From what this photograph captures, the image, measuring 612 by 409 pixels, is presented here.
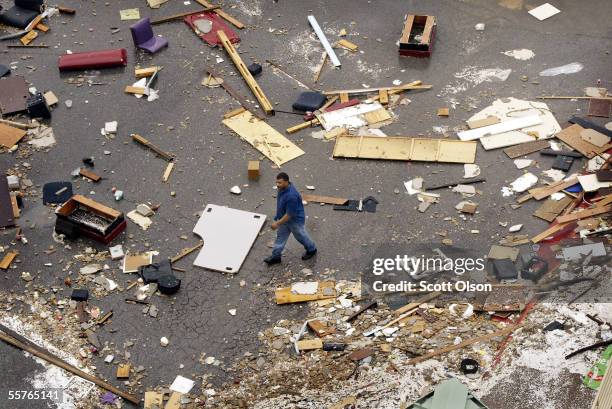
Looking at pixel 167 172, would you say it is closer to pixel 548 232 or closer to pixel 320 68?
pixel 320 68

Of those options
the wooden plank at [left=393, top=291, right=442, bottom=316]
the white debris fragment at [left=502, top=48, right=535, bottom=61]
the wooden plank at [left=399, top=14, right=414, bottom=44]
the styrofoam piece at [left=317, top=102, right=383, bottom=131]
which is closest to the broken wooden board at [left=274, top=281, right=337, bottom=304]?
the wooden plank at [left=393, top=291, right=442, bottom=316]

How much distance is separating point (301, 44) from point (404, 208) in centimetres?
468

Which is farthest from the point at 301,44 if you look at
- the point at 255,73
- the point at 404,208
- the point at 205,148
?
the point at 404,208

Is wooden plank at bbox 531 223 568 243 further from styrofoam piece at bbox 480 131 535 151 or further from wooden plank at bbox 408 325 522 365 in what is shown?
styrofoam piece at bbox 480 131 535 151

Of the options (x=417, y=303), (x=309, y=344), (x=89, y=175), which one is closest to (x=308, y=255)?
(x=309, y=344)

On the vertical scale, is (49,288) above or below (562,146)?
below

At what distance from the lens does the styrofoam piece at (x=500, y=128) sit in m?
14.3

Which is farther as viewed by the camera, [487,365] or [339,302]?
[339,302]

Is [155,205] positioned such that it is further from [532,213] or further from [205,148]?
[532,213]

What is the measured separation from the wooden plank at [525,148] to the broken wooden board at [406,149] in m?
0.58

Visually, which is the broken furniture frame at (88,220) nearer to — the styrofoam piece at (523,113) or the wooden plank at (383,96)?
the wooden plank at (383,96)

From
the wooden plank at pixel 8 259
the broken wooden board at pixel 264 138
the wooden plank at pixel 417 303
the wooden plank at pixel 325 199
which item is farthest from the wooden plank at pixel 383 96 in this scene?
the wooden plank at pixel 8 259

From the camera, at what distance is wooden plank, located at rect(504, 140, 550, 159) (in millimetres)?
13938

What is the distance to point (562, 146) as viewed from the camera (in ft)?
46.0
